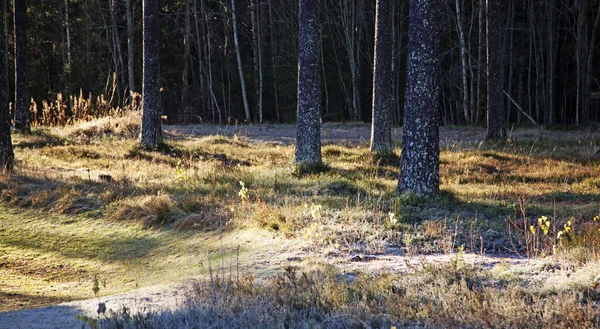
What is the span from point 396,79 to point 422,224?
27.8 meters

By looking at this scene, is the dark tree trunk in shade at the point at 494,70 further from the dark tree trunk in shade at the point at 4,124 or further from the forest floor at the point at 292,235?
the dark tree trunk in shade at the point at 4,124

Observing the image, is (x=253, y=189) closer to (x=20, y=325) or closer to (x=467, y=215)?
(x=467, y=215)

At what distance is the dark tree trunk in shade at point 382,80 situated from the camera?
1391 centimetres

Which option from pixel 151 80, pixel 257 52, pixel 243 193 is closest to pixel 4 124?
pixel 151 80

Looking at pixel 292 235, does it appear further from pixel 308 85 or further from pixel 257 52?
pixel 257 52

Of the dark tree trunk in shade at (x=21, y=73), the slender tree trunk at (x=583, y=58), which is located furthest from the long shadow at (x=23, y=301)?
the slender tree trunk at (x=583, y=58)

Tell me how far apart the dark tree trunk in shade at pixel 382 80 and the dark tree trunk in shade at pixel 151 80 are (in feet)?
19.1

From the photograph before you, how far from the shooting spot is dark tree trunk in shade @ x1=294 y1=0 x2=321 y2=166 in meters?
11.6

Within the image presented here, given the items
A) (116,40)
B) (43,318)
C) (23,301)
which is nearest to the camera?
(43,318)

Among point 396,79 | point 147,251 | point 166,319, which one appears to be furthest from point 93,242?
point 396,79

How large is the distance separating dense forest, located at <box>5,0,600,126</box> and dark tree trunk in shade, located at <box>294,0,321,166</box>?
17.7m

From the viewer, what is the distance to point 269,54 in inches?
1404

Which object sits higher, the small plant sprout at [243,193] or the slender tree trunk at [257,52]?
the slender tree trunk at [257,52]

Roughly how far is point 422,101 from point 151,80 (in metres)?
8.75
